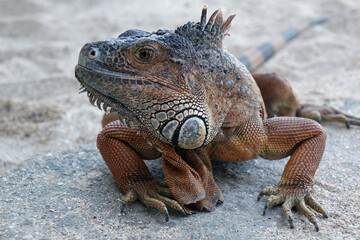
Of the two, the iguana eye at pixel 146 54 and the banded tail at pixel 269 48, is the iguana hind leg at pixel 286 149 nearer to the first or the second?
the iguana eye at pixel 146 54

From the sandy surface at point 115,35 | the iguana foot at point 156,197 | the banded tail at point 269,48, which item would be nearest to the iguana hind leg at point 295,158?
the sandy surface at point 115,35

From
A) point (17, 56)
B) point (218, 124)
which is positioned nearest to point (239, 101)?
point (218, 124)

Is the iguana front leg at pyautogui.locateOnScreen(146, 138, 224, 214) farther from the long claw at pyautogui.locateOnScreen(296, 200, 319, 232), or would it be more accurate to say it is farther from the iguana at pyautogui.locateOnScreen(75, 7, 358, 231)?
the long claw at pyautogui.locateOnScreen(296, 200, 319, 232)

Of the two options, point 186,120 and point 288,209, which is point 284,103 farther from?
point 186,120

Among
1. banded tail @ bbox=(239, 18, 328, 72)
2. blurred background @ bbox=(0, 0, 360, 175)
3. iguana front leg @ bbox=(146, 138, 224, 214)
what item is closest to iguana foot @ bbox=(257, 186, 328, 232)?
iguana front leg @ bbox=(146, 138, 224, 214)

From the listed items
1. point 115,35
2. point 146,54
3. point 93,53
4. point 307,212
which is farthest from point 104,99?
point 115,35

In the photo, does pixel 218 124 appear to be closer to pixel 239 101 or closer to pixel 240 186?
pixel 239 101

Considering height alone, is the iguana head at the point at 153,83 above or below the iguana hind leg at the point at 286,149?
above
